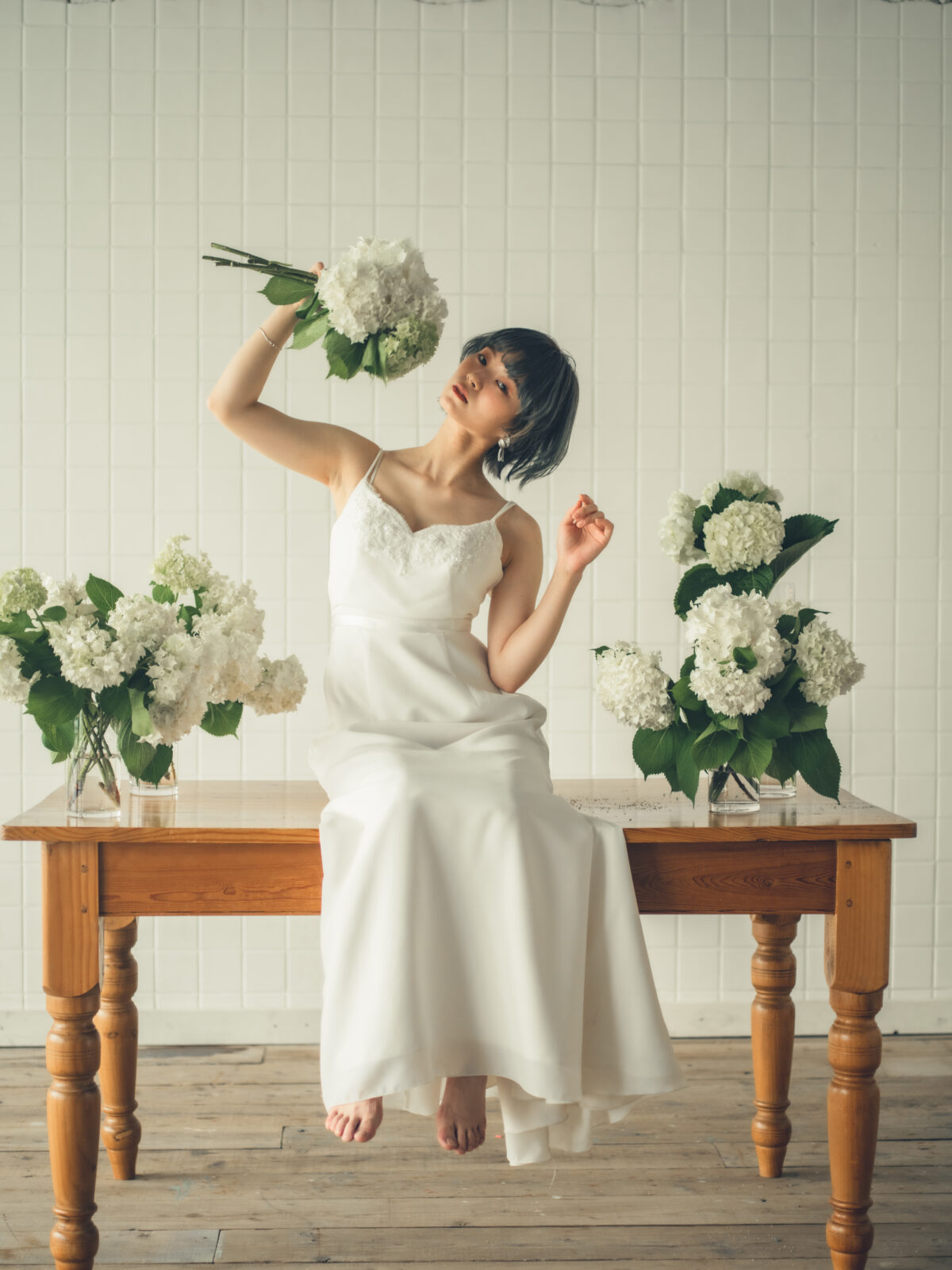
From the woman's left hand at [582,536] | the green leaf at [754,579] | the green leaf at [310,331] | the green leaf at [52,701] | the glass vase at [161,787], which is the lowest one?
the glass vase at [161,787]

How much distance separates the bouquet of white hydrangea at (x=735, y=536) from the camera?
2008mm

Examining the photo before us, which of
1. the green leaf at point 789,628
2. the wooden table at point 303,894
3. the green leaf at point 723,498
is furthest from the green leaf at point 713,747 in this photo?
the green leaf at point 723,498

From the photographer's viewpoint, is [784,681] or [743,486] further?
[743,486]

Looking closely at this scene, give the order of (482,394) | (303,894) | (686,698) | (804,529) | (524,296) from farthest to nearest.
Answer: (524,296), (482,394), (804,529), (686,698), (303,894)

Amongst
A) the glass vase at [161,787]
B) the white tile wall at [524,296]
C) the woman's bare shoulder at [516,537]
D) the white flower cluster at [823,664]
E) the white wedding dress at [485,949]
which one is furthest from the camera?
the white tile wall at [524,296]

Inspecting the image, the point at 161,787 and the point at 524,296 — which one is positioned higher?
the point at 524,296

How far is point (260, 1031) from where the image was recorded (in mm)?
3049

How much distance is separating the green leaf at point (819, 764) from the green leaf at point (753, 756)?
0.06 metres

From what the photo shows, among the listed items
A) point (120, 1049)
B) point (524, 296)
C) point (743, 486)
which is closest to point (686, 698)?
Result: point (743, 486)

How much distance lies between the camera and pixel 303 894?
1893 mm

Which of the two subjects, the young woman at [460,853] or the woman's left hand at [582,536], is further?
the woman's left hand at [582,536]

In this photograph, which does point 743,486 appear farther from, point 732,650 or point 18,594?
point 18,594

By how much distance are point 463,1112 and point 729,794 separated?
0.73 meters

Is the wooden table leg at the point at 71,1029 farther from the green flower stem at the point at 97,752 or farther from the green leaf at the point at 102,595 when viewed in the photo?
the green leaf at the point at 102,595
